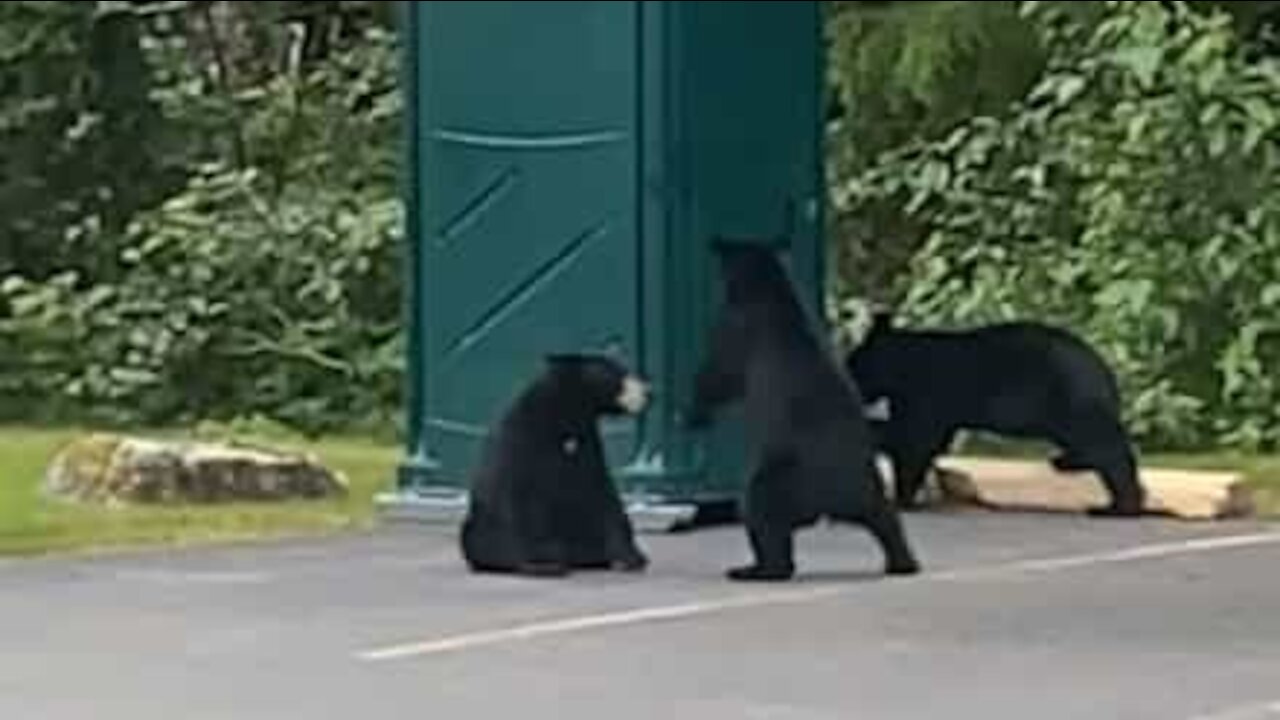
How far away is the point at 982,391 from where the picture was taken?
17938mm

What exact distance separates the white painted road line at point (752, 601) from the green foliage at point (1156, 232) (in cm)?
533

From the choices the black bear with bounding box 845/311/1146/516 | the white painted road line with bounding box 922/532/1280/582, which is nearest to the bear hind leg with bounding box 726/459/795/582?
the white painted road line with bounding box 922/532/1280/582

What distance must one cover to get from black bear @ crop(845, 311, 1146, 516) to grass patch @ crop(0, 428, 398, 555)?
231 centimetres

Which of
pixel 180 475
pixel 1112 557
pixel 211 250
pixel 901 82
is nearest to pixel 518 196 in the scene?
pixel 180 475

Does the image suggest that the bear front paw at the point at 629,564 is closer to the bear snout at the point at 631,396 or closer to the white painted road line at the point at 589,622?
the bear snout at the point at 631,396

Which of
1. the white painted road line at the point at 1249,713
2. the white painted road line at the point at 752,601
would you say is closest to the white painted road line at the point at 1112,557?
the white painted road line at the point at 752,601

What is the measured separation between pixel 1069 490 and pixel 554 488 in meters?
3.53

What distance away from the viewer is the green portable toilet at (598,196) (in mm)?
17062

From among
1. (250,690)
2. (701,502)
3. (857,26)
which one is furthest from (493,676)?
(857,26)

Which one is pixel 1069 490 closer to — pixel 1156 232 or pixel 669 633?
pixel 669 633

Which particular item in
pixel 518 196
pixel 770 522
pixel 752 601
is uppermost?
pixel 518 196

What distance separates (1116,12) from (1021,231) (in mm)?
1474

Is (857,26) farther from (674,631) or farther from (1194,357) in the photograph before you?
(674,631)

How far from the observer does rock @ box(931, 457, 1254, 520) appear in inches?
688
